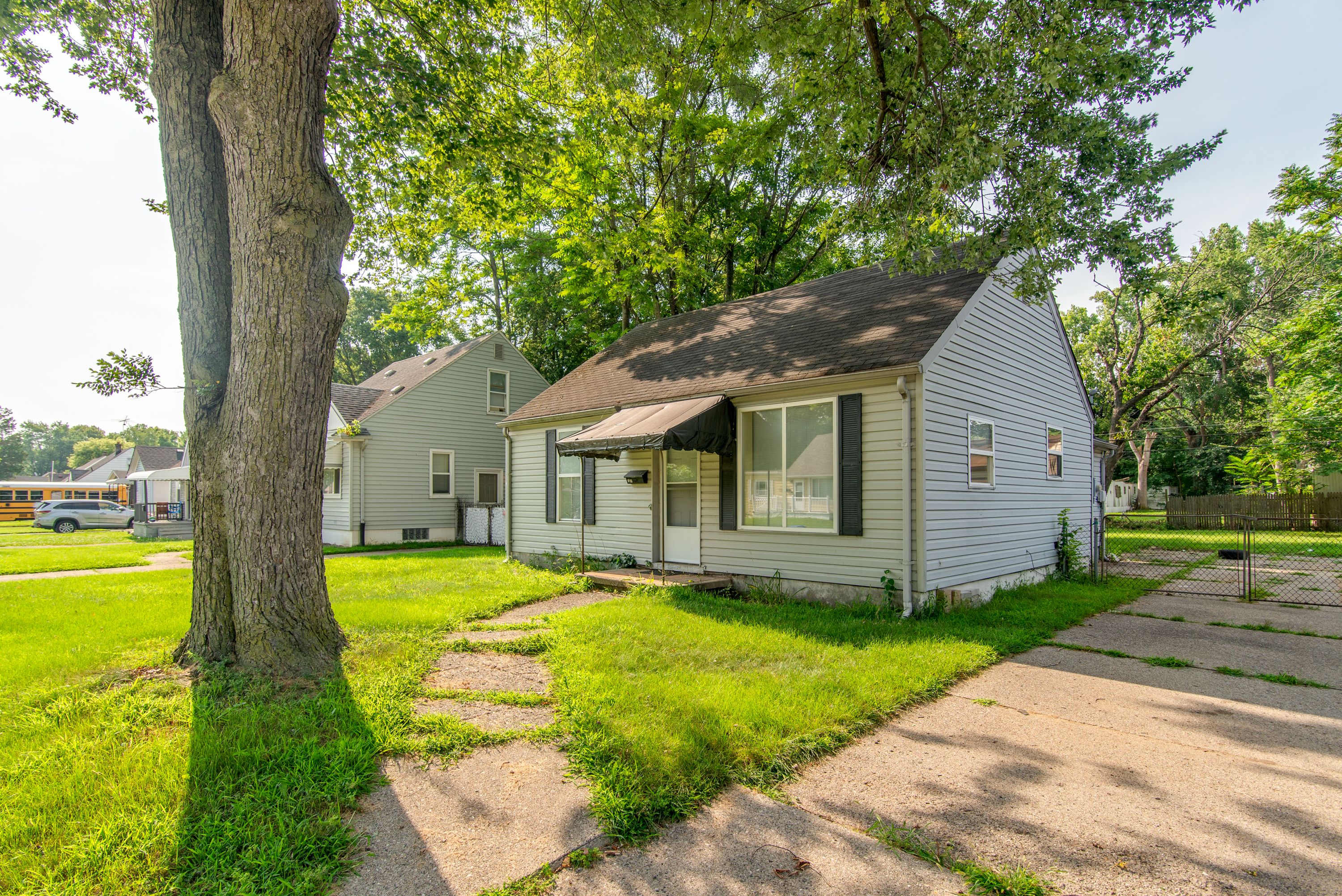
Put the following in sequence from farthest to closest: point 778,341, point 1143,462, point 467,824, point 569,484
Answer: point 1143,462, point 569,484, point 778,341, point 467,824

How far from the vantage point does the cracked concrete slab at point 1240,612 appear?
7.51m

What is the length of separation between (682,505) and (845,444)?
3.14 metres

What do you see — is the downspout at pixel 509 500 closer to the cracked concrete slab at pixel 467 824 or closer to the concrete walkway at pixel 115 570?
the concrete walkway at pixel 115 570

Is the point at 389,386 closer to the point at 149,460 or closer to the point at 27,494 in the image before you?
the point at 27,494

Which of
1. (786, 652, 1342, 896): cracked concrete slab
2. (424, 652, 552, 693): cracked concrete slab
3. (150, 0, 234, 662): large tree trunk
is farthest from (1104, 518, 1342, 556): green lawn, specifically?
(150, 0, 234, 662): large tree trunk

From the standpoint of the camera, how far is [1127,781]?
11.4 feet

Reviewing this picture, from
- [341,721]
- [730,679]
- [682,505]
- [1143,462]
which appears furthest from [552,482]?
[1143,462]

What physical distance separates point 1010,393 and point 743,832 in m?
8.82

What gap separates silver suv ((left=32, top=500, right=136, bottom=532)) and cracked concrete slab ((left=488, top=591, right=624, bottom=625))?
84.5 ft

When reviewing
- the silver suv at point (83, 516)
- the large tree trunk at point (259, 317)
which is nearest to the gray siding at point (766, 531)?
the large tree trunk at point (259, 317)

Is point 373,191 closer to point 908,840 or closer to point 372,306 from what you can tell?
point 908,840

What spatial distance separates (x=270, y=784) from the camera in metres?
3.09

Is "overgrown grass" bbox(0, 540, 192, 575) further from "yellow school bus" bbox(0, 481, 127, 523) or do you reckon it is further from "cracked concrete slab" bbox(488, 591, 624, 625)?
"yellow school bus" bbox(0, 481, 127, 523)

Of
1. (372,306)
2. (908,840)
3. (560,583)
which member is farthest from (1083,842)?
(372,306)
